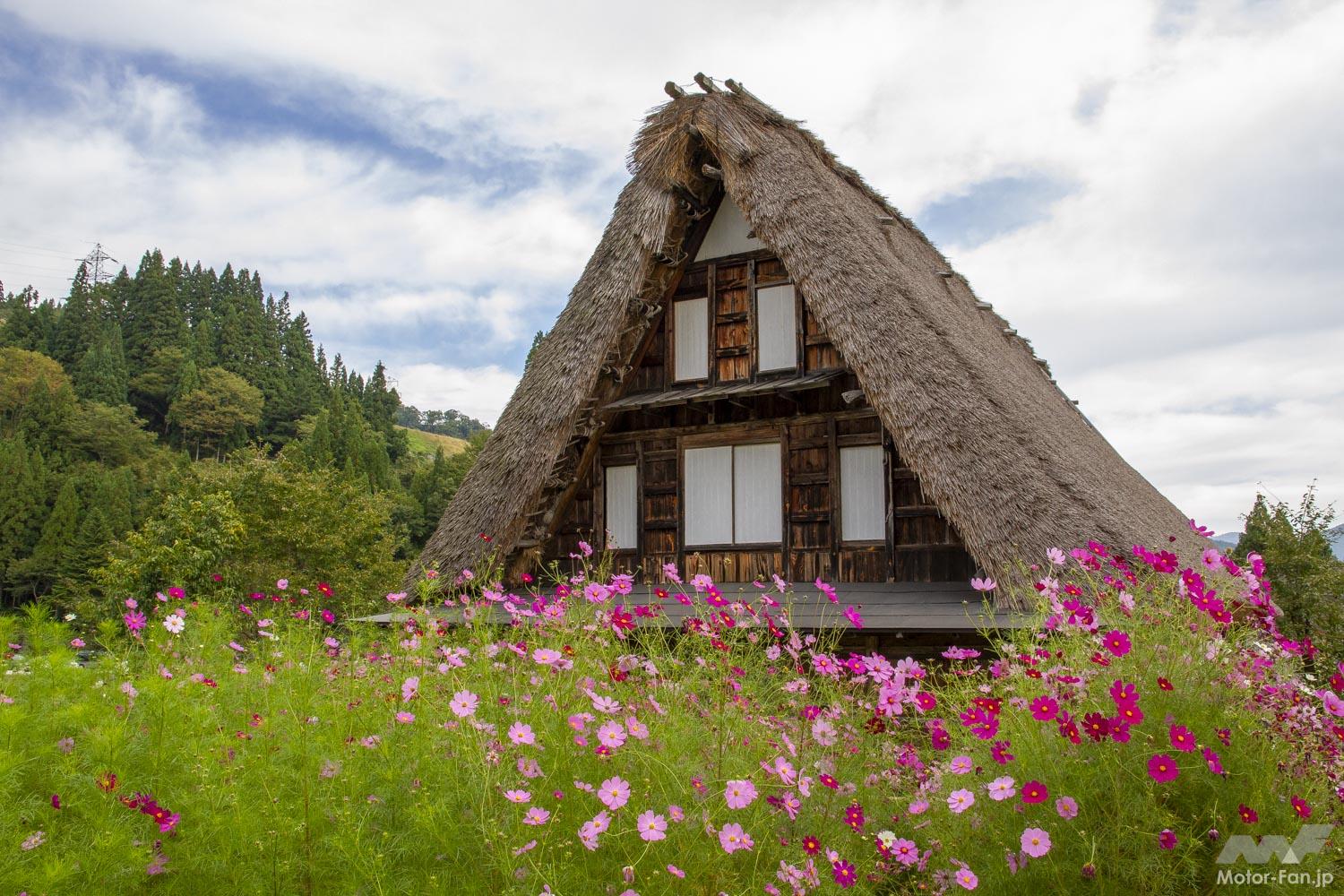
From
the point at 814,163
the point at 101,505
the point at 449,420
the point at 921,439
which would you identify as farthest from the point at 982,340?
the point at 449,420

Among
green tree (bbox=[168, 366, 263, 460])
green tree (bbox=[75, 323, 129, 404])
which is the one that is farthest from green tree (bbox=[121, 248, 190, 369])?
green tree (bbox=[168, 366, 263, 460])

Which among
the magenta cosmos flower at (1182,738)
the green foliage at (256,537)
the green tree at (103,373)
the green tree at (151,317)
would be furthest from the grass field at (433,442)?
the magenta cosmos flower at (1182,738)

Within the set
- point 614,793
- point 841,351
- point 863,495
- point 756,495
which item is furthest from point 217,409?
point 614,793

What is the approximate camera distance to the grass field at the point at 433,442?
134m

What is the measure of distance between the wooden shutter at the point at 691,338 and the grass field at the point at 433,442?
120 meters

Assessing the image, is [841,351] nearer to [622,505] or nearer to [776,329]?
[776,329]

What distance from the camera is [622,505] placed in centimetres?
1131

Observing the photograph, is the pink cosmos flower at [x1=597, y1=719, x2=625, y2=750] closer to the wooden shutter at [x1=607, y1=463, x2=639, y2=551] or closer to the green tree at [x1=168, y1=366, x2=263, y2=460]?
the wooden shutter at [x1=607, y1=463, x2=639, y2=551]

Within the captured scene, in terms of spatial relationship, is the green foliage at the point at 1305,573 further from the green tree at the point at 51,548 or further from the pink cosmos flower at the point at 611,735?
the green tree at the point at 51,548

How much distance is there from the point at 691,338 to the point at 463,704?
8.20 metres

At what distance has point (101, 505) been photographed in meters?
48.5

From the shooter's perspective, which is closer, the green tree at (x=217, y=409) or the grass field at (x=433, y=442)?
the green tree at (x=217, y=409)

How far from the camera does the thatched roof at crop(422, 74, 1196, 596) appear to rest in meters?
8.27

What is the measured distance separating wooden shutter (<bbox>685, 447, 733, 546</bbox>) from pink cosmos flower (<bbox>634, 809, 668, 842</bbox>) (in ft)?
24.7
